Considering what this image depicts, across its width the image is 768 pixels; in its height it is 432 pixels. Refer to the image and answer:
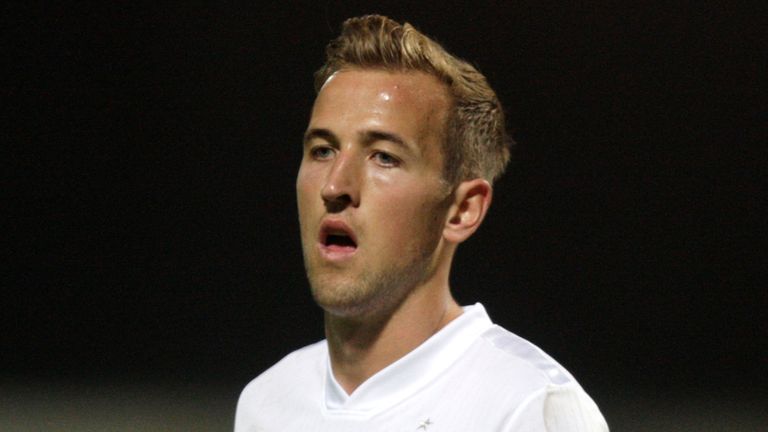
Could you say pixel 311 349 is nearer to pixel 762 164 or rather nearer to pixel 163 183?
pixel 163 183

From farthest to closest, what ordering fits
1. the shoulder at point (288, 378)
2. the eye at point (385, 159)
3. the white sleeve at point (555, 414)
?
the shoulder at point (288, 378) → the eye at point (385, 159) → the white sleeve at point (555, 414)

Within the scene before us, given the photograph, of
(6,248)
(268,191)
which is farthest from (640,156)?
(6,248)

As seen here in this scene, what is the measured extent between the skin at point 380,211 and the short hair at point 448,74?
0.02 m

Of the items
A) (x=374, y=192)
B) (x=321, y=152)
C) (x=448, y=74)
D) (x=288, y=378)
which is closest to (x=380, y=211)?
(x=374, y=192)

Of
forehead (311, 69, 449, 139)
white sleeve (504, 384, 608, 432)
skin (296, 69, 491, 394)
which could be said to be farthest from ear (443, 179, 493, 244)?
white sleeve (504, 384, 608, 432)

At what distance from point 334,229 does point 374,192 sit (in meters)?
0.08

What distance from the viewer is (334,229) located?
162cm

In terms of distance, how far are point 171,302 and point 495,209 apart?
781 mm

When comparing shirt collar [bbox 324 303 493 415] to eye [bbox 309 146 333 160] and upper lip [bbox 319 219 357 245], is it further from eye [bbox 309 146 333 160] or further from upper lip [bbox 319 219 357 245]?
eye [bbox 309 146 333 160]

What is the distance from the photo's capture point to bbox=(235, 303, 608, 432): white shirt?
1559 mm

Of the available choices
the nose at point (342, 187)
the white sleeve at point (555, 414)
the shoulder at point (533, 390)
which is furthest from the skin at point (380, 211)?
the white sleeve at point (555, 414)

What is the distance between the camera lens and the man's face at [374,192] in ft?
5.30

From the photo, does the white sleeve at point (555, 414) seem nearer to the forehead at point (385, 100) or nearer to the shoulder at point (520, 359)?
the shoulder at point (520, 359)

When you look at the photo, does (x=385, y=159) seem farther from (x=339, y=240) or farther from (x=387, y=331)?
(x=387, y=331)
